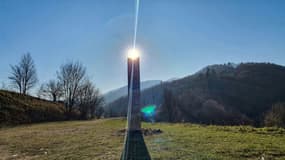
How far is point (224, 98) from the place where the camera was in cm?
6712

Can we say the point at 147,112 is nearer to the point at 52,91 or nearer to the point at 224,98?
the point at 52,91

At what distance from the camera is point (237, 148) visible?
5250 mm

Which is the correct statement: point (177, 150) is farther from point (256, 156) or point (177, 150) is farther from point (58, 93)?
point (58, 93)

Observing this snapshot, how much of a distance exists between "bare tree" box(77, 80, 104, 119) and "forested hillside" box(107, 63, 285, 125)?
9364 millimetres

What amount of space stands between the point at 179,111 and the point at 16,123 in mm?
40854

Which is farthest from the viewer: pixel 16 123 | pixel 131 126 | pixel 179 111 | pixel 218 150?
pixel 179 111

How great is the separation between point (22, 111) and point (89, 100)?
42.5ft

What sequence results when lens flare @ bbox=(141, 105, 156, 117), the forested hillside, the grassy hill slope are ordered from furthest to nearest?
the forested hillside < lens flare @ bbox=(141, 105, 156, 117) < the grassy hill slope

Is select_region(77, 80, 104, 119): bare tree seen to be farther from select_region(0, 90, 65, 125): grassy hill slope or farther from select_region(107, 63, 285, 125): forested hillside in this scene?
select_region(107, 63, 285, 125): forested hillside

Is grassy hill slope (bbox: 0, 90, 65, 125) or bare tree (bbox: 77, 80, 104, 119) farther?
bare tree (bbox: 77, 80, 104, 119)

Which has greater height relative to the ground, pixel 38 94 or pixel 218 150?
pixel 38 94

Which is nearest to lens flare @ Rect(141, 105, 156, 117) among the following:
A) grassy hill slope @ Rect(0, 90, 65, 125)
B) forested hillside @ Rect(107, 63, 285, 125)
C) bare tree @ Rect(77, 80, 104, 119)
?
forested hillside @ Rect(107, 63, 285, 125)

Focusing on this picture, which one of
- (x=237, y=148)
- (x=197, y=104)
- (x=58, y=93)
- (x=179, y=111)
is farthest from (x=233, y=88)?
(x=237, y=148)

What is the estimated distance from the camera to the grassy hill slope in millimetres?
21894
